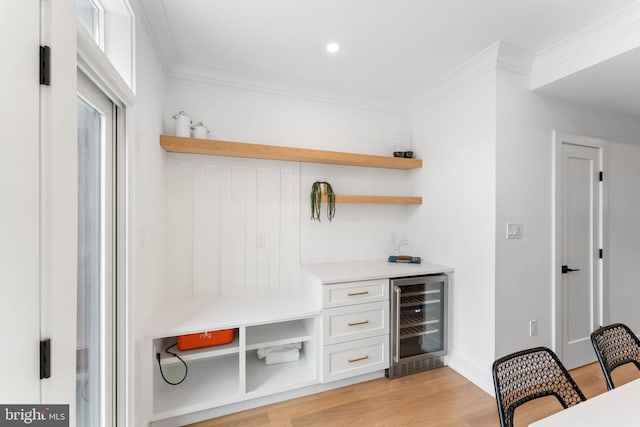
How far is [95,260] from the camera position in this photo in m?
1.25

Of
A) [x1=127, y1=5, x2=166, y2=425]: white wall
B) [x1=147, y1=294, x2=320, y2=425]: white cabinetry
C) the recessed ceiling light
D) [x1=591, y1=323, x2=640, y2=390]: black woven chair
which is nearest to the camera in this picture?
[x1=591, y1=323, x2=640, y2=390]: black woven chair

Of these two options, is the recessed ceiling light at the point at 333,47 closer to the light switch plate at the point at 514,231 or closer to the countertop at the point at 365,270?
the countertop at the point at 365,270

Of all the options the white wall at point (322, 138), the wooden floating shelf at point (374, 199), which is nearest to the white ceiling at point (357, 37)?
the white wall at point (322, 138)

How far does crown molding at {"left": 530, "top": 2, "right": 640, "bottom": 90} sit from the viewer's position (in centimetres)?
164

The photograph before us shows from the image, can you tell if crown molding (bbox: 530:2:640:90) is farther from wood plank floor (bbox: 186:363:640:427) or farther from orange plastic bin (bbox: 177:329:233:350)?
orange plastic bin (bbox: 177:329:233:350)

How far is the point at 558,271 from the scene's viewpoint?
230cm

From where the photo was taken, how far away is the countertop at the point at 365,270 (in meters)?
2.15

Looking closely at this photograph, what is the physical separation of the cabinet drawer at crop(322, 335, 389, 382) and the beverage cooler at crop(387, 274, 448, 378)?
0.09 metres

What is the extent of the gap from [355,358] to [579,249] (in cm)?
224

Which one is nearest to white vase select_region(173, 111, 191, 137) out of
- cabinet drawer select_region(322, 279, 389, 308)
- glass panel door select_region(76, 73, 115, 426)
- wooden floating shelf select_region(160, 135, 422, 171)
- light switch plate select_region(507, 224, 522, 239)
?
wooden floating shelf select_region(160, 135, 422, 171)

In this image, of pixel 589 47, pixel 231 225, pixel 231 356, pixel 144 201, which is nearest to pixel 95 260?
pixel 144 201

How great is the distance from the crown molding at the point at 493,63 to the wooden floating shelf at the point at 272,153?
2.66ft

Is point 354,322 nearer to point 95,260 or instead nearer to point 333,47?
point 95,260

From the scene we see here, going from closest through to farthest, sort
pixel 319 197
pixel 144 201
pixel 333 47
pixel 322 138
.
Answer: pixel 144 201 → pixel 333 47 → pixel 319 197 → pixel 322 138
